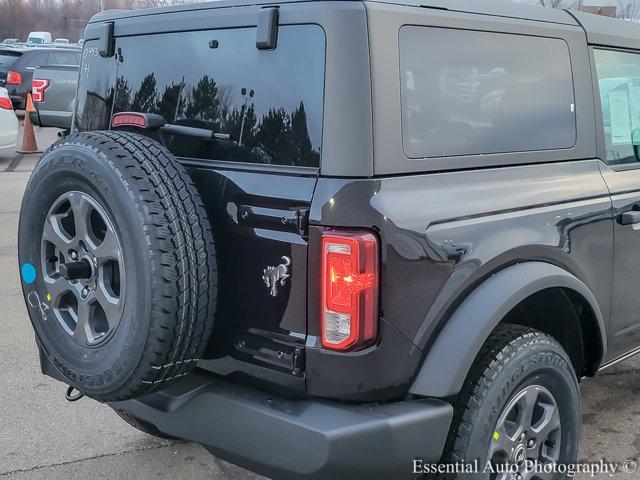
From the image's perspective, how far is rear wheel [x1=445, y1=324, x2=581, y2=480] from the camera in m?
2.33

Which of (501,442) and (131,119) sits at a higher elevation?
(131,119)

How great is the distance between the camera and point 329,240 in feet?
6.91

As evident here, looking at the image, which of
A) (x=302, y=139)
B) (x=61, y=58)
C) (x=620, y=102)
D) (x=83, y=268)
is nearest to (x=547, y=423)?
(x=302, y=139)

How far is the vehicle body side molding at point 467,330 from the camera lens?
2.21 m

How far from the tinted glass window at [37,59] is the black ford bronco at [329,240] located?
16136 mm

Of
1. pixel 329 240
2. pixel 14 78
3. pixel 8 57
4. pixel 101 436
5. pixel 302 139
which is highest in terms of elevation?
pixel 8 57

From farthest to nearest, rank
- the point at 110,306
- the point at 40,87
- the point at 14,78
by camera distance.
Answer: the point at 14,78
the point at 40,87
the point at 110,306

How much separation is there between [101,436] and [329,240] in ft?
6.40

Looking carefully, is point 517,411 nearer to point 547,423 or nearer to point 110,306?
point 547,423

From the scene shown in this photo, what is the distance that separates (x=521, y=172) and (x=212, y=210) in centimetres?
113

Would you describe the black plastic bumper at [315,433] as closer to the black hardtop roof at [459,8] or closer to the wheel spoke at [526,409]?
the wheel spoke at [526,409]

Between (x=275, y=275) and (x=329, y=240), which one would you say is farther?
(x=275, y=275)

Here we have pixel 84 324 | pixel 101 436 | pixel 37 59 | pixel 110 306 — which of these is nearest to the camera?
pixel 110 306

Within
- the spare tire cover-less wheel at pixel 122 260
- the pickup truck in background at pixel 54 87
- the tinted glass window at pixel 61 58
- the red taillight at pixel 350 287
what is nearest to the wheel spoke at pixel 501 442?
the red taillight at pixel 350 287
